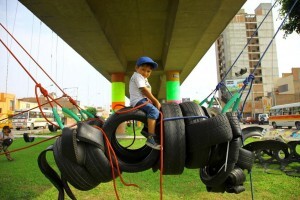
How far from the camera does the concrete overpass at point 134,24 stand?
30.6ft

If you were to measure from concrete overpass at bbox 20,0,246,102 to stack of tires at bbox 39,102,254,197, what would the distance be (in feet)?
24.3

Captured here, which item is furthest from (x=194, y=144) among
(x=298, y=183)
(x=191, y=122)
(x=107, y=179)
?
(x=298, y=183)

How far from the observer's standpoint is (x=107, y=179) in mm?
2537

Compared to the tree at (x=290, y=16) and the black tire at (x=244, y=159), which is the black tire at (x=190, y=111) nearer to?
the black tire at (x=244, y=159)

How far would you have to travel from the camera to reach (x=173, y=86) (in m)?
20.3

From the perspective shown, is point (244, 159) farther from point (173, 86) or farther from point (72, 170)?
point (173, 86)

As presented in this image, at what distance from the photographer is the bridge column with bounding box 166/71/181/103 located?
19.8m

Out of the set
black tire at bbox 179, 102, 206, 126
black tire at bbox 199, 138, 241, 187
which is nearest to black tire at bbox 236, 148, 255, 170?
black tire at bbox 199, 138, 241, 187

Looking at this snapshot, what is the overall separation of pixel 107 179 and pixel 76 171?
1.10 ft

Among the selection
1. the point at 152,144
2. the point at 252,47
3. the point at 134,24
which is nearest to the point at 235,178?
the point at 152,144

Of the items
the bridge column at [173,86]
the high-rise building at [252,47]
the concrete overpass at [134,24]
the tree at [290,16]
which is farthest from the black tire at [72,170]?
the high-rise building at [252,47]

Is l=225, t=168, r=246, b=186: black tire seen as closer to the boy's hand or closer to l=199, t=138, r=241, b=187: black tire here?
l=199, t=138, r=241, b=187: black tire

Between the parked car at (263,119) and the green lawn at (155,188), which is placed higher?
the parked car at (263,119)

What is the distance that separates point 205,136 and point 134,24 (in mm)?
11767
